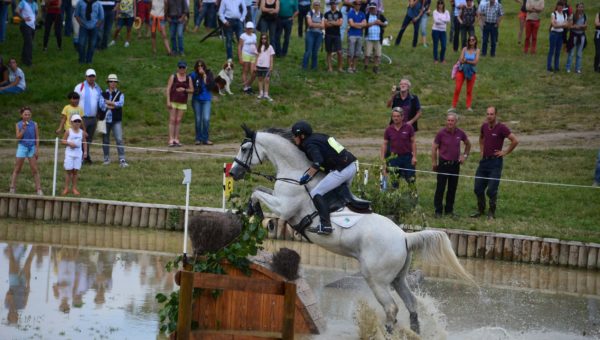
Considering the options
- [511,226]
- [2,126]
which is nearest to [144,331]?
[511,226]

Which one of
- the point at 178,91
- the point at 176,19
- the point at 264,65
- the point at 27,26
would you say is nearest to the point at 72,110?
the point at 178,91

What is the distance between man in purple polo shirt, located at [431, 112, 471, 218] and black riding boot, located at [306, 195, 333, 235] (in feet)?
22.6

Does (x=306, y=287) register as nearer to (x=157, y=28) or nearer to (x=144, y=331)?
(x=144, y=331)

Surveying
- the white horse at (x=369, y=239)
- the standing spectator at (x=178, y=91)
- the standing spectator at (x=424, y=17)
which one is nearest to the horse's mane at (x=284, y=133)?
the white horse at (x=369, y=239)

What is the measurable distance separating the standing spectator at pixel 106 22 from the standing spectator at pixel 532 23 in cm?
1237

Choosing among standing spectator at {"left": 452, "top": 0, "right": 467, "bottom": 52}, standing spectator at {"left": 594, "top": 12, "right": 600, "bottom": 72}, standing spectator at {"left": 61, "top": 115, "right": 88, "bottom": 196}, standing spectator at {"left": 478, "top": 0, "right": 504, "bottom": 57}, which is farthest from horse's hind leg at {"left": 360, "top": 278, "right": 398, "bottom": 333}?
standing spectator at {"left": 594, "top": 12, "right": 600, "bottom": 72}

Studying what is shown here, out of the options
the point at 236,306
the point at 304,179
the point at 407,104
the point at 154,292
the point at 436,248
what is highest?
the point at 407,104

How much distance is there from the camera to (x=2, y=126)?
956 inches

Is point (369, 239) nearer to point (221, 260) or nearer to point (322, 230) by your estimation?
point (322, 230)

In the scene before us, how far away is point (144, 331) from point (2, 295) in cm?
242

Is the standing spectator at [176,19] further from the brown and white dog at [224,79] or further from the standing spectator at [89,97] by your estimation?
the standing spectator at [89,97]

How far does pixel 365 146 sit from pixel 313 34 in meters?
5.14

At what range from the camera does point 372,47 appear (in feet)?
97.2

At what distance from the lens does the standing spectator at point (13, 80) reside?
25163 millimetres
